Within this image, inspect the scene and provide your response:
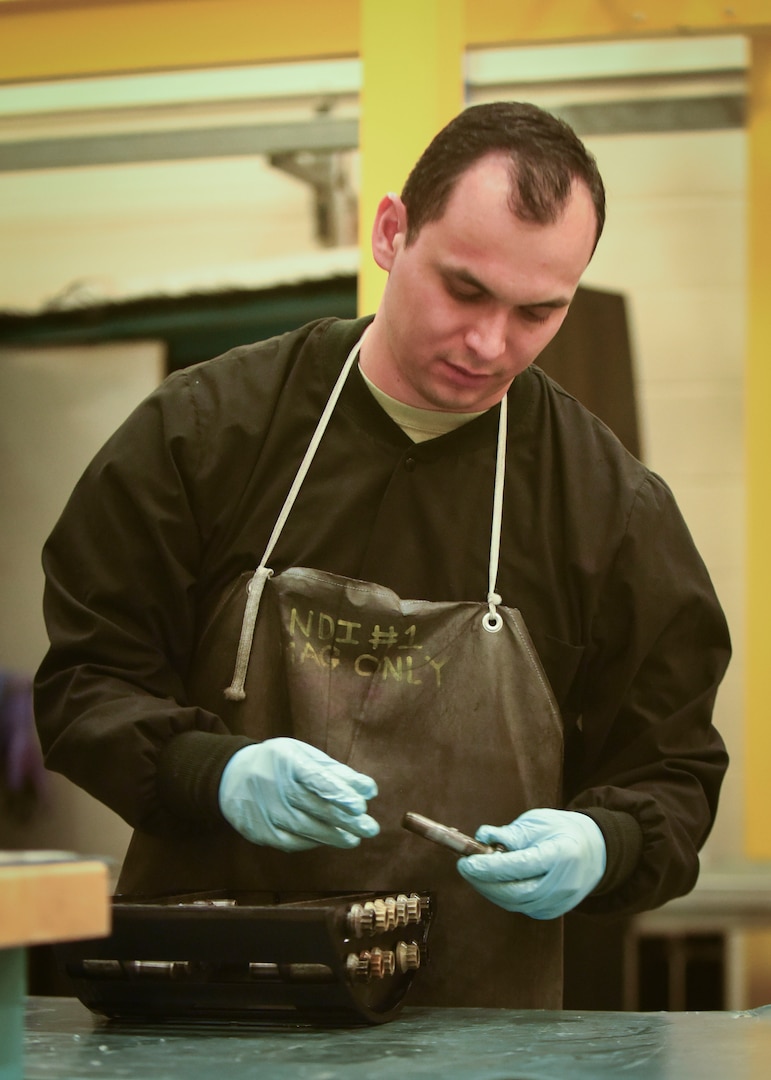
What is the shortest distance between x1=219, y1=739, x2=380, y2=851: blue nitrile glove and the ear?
0.68m

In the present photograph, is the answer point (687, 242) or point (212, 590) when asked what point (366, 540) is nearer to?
point (212, 590)

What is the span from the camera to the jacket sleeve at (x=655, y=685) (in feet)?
5.70

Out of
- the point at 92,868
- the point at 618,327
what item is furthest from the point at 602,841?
the point at 618,327

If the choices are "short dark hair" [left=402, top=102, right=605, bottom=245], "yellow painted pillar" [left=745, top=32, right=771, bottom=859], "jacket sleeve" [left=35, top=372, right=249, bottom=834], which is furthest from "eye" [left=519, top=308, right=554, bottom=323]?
"yellow painted pillar" [left=745, top=32, right=771, bottom=859]

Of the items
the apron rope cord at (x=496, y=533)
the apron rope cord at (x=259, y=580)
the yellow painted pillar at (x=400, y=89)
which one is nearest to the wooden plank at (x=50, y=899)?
the apron rope cord at (x=259, y=580)

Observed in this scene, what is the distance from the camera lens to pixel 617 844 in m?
1.62

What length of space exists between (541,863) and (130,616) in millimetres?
603

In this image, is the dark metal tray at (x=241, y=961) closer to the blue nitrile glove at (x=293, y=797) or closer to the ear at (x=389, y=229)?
the blue nitrile glove at (x=293, y=797)

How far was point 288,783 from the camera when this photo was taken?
151cm

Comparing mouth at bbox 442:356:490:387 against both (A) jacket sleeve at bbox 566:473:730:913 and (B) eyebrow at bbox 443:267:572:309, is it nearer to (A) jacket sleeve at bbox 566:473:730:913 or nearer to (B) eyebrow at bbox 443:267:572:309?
(B) eyebrow at bbox 443:267:572:309

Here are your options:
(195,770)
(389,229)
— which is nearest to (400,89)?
(389,229)

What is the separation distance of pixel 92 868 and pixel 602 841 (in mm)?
769

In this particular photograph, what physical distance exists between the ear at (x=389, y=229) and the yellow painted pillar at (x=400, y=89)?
0.93 meters

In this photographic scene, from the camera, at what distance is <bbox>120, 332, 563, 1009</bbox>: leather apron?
172cm
